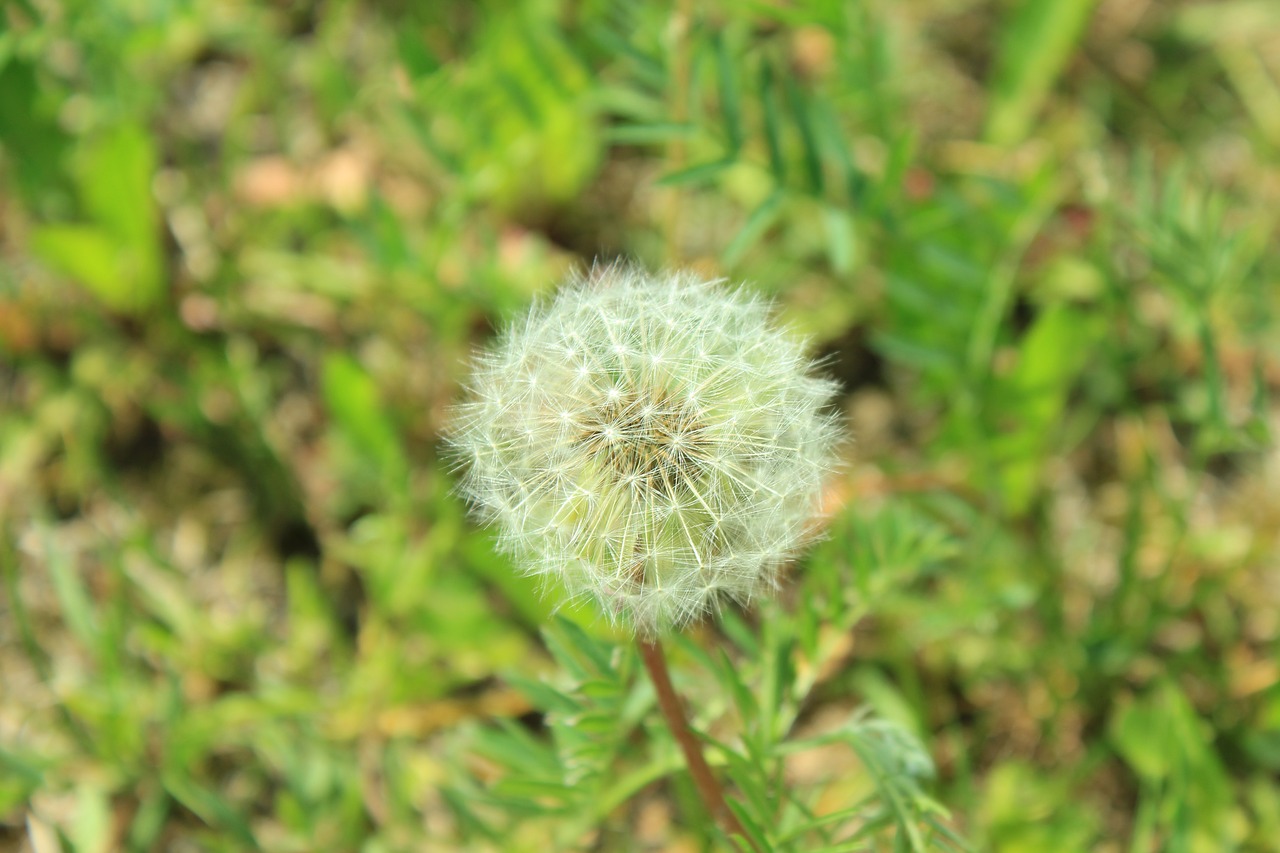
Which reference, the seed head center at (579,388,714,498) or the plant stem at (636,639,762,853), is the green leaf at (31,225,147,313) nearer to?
the seed head center at (579,388,714,498)

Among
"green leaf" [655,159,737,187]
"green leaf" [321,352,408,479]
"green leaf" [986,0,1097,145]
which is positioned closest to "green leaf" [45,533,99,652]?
"green leaf" [321,352,408,479]

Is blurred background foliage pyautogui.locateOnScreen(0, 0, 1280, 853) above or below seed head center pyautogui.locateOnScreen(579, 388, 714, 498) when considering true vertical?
above

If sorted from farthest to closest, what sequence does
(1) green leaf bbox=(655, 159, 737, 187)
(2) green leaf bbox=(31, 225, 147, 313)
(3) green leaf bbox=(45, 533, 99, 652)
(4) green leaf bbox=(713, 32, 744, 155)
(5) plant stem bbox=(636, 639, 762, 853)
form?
1. (2) green leaf bbox=(31, 225, 147, 313)
2. (3) green leaf bbox=(45, 533, 99, 652)
3. (4) green leaf bbox=(713, 32, 744, 155)
4. (1) green leaf bbox=(655, 159, 737, 187)
5. (5) plant stem bbox=(636, 639, 762, 853)

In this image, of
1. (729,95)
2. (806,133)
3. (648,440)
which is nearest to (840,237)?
(806,133)

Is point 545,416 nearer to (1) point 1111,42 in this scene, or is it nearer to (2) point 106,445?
(2) point 106,445

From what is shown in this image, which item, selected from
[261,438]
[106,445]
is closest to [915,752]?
[261,438]

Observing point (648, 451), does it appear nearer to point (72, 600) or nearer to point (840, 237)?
point (840, 237)
